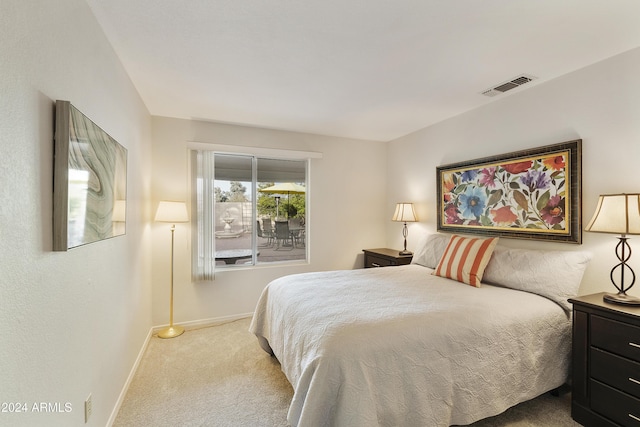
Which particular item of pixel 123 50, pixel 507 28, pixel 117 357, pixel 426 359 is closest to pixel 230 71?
pixel 123 50

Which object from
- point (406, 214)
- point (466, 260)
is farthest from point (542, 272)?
point (406, 214)

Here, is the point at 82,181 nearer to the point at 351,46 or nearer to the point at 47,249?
the point at 47,249

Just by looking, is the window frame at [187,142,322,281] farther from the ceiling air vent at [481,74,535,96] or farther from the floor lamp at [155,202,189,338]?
the ceiling air vent at [481,74,535,96]

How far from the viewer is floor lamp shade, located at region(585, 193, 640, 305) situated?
1.79 metres

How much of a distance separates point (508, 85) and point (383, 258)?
233cm

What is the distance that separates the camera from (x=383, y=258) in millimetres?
3896

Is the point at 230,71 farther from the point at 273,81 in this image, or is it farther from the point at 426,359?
the point at 426,359

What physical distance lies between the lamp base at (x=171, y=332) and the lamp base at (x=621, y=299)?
12.5 ft

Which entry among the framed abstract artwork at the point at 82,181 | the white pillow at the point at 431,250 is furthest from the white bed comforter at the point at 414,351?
the framed abstract artwork at the point at 82,181

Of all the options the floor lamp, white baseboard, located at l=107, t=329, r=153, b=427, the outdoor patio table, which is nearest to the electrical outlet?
white baseboard, located at l=107, t=329, r=153, b=427

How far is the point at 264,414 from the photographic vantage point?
1.99 m

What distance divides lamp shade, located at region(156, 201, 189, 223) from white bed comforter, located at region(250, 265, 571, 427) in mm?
1526

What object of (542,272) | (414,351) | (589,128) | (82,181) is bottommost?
(414,351)

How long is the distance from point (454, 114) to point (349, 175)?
5.36ft
